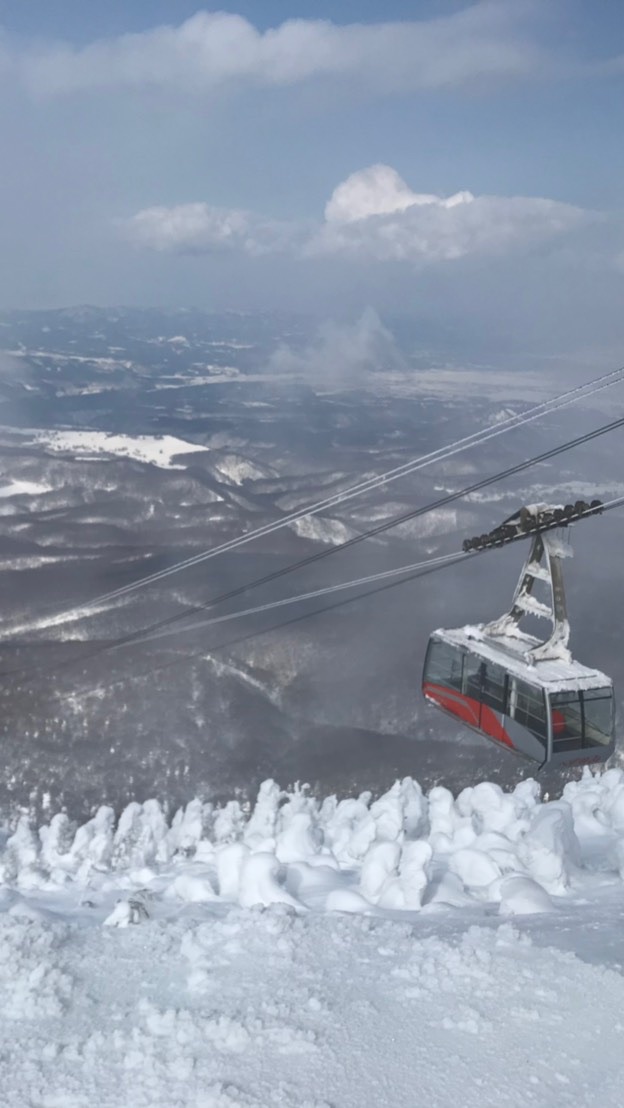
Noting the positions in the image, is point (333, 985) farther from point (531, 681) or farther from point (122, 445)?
point (122, 445)

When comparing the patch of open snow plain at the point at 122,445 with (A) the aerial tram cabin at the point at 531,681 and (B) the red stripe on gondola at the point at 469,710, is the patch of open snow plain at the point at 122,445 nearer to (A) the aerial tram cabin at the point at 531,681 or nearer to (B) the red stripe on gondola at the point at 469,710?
(B) the red stripe on gondola at the point at 469,710

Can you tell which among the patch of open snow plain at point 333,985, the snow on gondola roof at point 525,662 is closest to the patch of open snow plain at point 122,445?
the snow on gondola roof at point 525,662

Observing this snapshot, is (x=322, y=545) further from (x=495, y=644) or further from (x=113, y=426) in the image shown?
(x=113, y=426)

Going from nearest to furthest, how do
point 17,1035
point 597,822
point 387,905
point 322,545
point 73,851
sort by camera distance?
1. point 17,1035
2. point 387,905
3. point 597,822
4. point 73,851
5. point 322,545

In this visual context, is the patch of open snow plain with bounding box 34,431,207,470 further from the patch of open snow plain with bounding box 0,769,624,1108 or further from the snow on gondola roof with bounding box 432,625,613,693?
the patch of open snow plain with bounding box 0,769,624,1108

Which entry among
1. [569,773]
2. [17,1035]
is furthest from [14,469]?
[17,1035]

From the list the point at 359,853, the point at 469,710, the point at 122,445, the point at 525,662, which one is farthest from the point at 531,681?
the point at 122,445

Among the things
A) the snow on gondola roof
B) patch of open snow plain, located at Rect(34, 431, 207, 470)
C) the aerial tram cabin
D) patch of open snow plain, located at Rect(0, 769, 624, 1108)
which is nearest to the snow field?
patch of open snow plain, located at Rect(0, 769, 624, 1108)
